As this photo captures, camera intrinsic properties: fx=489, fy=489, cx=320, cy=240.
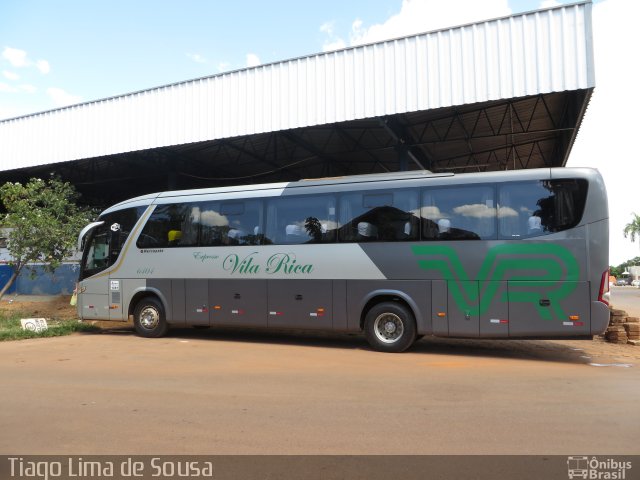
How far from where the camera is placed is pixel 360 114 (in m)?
13.0

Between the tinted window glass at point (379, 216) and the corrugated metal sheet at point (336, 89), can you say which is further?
the corrugated metal sheet at point (336, 89)

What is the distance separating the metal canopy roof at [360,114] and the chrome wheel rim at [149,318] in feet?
18.8

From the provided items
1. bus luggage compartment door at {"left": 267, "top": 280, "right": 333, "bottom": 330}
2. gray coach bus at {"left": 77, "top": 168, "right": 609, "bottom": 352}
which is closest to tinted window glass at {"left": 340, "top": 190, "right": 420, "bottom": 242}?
gray coach bus at {"left": 77, "top": 168, "right": 609, "bottom": 352}

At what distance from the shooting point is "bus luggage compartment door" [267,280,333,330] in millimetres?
9906

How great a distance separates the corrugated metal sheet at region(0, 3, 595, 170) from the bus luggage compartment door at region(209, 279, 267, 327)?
5336 millimetres

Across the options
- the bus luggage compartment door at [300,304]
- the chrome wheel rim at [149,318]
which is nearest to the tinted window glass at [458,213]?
the bus luggage compartment door at [300,304]

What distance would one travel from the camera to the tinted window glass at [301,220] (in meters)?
9.93

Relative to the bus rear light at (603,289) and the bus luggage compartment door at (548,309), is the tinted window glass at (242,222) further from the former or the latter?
the bus rear light at (603,289)

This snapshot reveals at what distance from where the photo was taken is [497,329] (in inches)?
338

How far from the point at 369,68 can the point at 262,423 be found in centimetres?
1037

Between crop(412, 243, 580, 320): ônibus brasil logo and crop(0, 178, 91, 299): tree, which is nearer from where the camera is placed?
crop(412, 243, 580, 320): ônibus brasil logo

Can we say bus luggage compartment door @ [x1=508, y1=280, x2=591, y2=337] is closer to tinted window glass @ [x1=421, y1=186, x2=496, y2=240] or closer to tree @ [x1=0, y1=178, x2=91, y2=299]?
tinted window glass @ [x1=421, y1=186, x2=496, y2=240]
